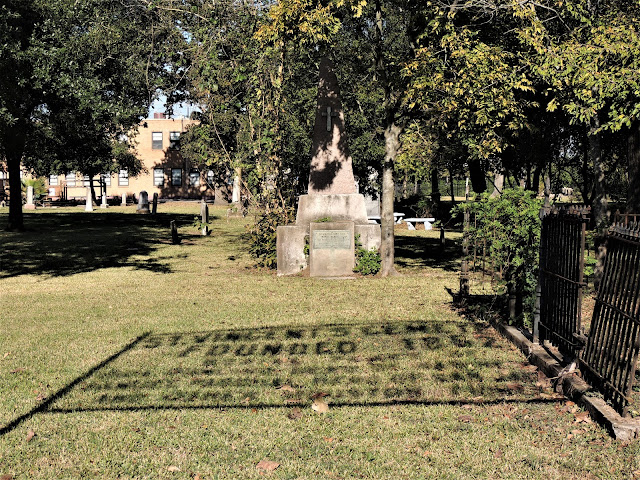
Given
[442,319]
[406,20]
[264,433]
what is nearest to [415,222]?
[406,20]

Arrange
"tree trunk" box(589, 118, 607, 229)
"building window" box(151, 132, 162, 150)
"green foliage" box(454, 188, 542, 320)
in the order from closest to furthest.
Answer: "green foliage" box(454, 188, 542, 320) < "tree trunk" box(589, 118, 607, 229) < "building window" box(151, 132, 162, 150)

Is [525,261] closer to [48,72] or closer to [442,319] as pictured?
[442,319]

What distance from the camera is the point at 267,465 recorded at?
177 inches

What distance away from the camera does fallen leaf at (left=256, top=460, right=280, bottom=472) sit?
4456 millimetres

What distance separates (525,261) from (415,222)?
2309 cm

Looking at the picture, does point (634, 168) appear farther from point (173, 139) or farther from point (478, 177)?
point (173, 139)

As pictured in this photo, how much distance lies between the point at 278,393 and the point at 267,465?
5.11ft

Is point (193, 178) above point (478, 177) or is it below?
above

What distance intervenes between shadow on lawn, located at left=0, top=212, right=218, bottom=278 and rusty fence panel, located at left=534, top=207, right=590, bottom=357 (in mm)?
10582

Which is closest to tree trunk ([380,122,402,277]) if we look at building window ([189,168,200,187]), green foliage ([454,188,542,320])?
green foliage ([454,188,542,320])

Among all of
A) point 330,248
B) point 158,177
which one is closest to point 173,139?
point 158,177

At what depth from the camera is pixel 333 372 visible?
6723 millimetres

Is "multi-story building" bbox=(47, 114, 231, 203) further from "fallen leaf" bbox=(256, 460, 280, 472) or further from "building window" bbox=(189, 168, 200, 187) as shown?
"fallen leaf" bbox=(256, 460, 280, 472)

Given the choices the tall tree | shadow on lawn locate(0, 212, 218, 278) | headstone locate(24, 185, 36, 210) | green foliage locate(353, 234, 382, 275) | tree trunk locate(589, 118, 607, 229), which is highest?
the tall tree
